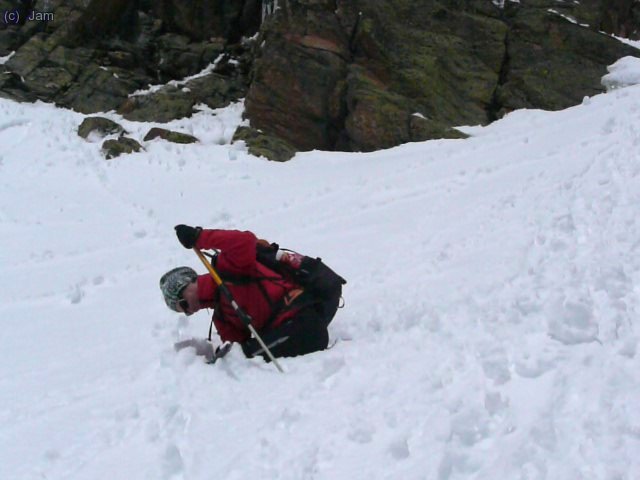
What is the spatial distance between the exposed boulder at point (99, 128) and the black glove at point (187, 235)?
1230 centimetres

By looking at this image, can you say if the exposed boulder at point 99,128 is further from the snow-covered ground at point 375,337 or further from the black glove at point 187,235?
the black glove at point 187,235

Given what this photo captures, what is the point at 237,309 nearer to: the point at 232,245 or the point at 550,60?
the point at 232,245

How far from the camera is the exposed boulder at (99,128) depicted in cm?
1614

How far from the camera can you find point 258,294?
16.7 feet

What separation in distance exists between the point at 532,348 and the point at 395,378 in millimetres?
928

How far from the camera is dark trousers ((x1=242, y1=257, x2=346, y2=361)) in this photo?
493cm

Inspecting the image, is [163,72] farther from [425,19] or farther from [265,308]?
[265,308]

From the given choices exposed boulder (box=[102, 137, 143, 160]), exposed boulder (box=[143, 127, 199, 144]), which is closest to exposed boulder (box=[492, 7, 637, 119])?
exposed boulder (box=[143, 127, 199, 144])

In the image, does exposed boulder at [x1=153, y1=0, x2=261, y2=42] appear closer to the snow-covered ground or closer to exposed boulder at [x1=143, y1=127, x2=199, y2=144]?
exposed boulder at [x1=143, y1=127, x2=199, y2=144]

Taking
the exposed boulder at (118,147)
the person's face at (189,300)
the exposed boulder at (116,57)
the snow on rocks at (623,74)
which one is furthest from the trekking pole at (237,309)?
the snow on rocks at (623,74)

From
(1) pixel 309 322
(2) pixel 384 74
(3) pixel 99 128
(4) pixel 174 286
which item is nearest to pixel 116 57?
(3) pixel 99 128

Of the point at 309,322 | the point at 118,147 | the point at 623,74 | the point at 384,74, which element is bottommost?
the point at 118,147

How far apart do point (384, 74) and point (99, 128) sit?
8215mm

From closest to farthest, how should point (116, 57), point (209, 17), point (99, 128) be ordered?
point (99, 128) → point (116, 57) → point (209, 17)
